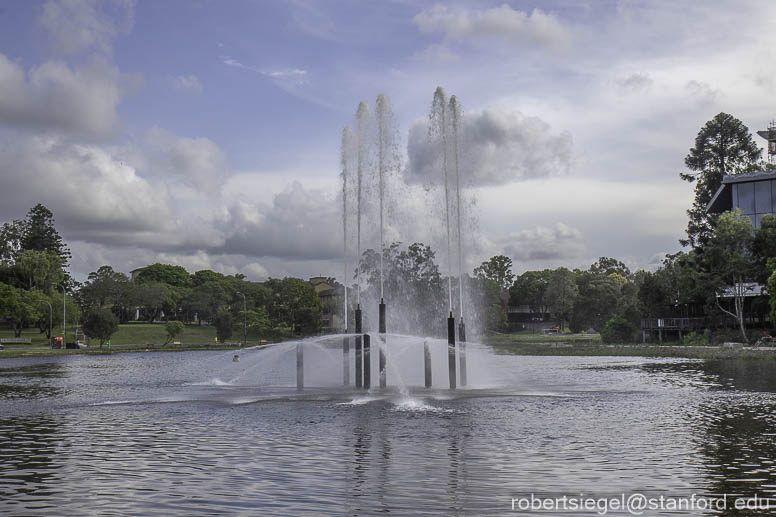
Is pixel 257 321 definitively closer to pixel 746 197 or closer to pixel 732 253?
pixel 746 197

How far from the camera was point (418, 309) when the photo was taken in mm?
101750

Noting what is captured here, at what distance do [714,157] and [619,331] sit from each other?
3729 cm

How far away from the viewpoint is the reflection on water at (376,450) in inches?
531

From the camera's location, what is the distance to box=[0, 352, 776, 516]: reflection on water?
531 inches

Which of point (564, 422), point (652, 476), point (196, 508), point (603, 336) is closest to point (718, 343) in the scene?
point (603, 336)

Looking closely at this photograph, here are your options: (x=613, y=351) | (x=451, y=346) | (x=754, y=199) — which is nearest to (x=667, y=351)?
(x=613, y=351)

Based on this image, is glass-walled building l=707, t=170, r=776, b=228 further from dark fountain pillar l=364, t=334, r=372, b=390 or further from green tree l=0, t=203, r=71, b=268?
green tree l=0, t=203, r=71, b=268

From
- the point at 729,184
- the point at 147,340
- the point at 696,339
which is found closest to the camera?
the point at 696,339

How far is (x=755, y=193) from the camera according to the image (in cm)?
9000

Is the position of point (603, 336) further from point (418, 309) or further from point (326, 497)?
point (326, 497)

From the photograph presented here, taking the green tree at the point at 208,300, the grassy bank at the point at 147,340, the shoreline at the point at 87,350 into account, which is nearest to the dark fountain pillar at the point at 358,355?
the shoreline at the point at 87,350

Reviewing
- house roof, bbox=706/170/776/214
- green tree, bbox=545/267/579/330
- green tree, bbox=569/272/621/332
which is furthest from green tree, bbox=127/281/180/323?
house roof, bbox=706/170/776/214

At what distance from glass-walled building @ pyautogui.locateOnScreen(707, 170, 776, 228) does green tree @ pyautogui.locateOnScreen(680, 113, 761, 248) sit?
2371cm

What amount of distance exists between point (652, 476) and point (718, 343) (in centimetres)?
7074
